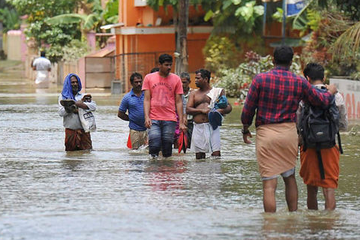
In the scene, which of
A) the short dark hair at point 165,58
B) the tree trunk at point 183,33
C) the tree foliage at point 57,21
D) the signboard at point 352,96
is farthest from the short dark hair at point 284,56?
the tree foliage at point 57,21

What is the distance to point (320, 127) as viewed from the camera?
8477mm

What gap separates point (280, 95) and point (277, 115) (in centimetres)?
18

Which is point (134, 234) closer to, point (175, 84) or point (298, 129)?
point (298, 129)

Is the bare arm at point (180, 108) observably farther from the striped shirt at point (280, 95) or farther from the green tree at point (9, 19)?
the green tree at point (9, 19)

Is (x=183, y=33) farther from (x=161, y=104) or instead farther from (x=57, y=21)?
(x=161, y=104)

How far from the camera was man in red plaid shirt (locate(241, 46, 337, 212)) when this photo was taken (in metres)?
8.41

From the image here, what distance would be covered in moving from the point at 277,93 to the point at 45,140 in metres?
8.49

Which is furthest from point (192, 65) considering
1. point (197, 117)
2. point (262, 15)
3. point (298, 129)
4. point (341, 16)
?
point (298, 129)

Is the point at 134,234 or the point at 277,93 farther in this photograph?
the point at 277,93

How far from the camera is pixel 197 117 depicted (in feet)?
42.7

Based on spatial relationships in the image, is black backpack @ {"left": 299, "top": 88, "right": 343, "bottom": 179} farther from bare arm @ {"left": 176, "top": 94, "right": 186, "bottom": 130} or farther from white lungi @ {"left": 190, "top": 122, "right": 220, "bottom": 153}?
white lungi @ {"left": 190, "top": 122, "right": 220, "bottom": 153}

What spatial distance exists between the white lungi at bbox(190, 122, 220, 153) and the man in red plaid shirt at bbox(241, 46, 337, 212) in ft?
14.6

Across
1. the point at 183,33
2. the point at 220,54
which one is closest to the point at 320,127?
the point at 183,33

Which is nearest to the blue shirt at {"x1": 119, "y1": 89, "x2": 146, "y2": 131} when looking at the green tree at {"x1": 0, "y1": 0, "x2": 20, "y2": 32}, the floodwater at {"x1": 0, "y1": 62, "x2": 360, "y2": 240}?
the floodwater at {"x1": 0, "y1": 62, "x2": 360, "y2": 240}
